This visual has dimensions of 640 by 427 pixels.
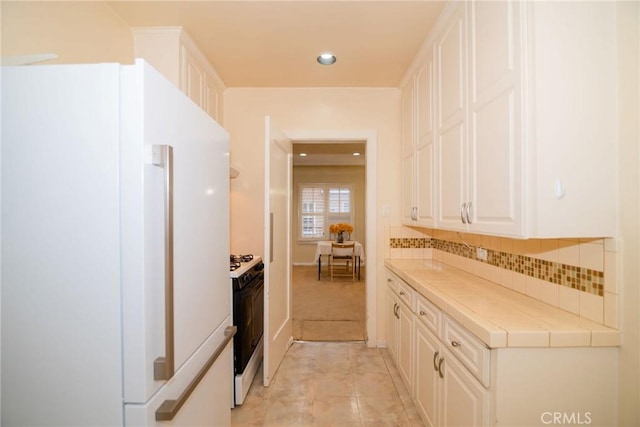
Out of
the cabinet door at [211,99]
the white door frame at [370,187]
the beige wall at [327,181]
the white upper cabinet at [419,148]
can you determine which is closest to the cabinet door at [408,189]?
the white upper cabinet at [419,148]

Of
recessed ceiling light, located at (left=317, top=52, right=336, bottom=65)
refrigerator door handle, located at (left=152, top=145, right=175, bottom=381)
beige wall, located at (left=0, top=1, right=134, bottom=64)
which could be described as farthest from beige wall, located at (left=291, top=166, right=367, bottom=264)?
refrigerator door handle, located at (left=152, top=145, right=175, bottom=381)

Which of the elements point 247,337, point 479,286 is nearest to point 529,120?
point 479,286

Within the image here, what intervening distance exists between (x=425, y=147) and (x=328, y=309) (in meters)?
2.77

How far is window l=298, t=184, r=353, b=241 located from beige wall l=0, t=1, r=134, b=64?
5719 mm

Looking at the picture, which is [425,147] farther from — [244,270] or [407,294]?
[244,270]

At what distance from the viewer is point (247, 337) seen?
6.91 ft

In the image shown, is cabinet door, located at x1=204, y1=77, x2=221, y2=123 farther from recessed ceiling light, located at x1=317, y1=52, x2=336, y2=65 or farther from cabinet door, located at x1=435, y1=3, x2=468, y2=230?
cabinet door, located at x1=435, y1=3, x2=468, y2=230

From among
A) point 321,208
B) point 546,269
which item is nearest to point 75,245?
point 546,269

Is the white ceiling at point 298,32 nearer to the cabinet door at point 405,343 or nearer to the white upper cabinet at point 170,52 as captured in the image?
the white upper cabinet at point 170,52

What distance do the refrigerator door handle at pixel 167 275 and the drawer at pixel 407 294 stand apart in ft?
5.07

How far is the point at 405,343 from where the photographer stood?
2.12 metres

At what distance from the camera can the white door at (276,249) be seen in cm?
221

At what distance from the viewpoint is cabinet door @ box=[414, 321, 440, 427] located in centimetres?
157

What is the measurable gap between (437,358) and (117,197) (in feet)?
5.32
